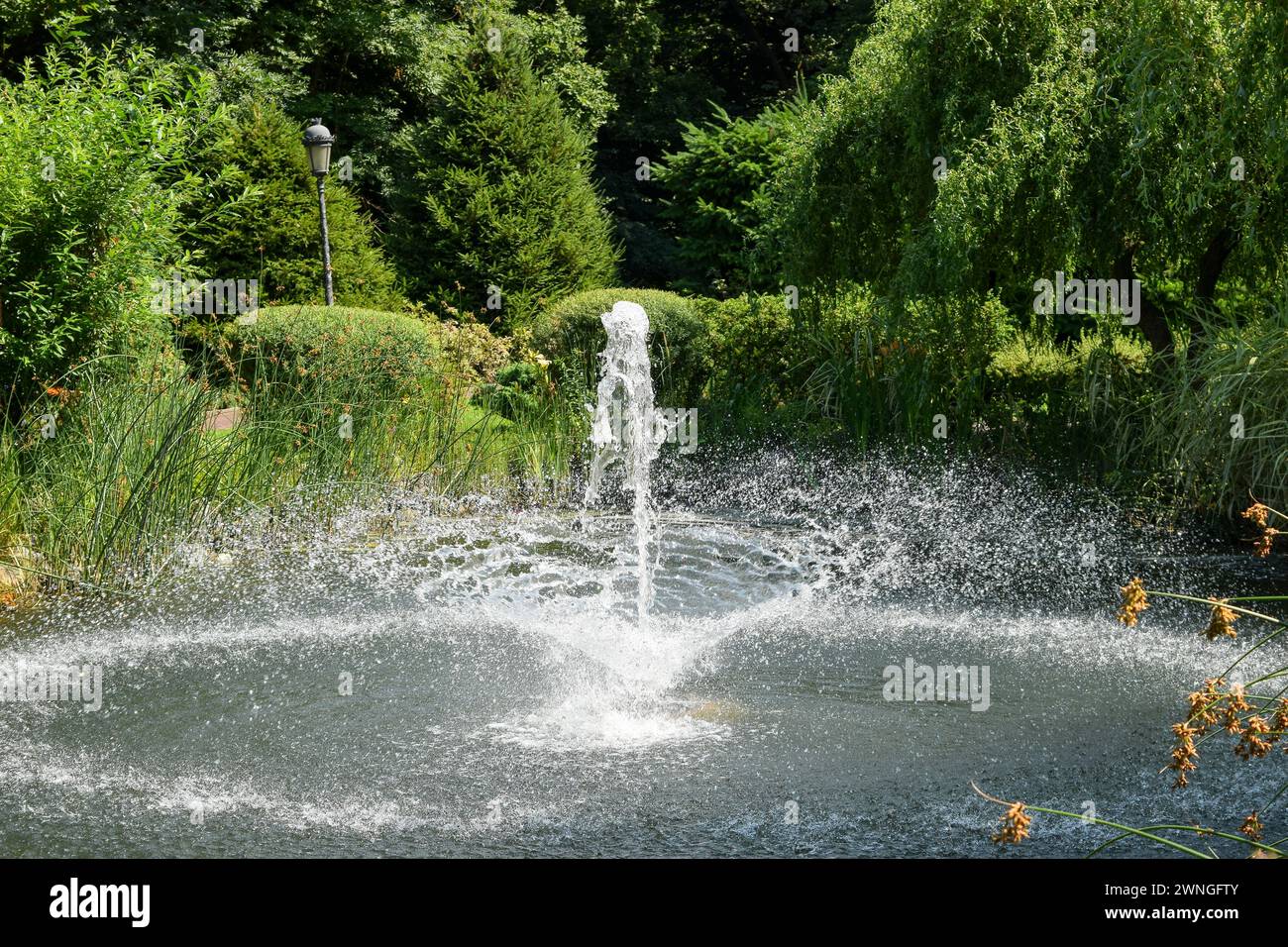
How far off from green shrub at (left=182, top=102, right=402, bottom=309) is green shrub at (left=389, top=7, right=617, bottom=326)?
1.44 meters

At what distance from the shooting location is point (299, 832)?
354 centimetres

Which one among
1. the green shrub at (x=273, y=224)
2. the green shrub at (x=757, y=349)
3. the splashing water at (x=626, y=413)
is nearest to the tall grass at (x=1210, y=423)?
the splashing water at (x=626, y=413)

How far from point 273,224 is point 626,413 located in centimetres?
573

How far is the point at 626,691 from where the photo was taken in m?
4.87

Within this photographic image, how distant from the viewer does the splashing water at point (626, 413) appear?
893cm

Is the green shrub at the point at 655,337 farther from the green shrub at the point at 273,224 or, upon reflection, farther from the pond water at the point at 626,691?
the green shrub at the point at 273,224

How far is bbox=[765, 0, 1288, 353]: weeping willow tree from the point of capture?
7.32 meters

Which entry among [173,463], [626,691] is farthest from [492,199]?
[626,691]

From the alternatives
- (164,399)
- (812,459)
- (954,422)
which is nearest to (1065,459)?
(954,422)

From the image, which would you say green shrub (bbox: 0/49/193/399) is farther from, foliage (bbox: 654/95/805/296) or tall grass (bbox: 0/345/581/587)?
foliage (bbox: 654/95/805/296)

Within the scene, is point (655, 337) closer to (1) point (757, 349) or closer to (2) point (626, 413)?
(1) point (757, 349)

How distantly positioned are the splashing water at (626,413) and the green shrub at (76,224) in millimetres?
2975

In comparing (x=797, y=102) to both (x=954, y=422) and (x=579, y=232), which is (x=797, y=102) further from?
(x=954, y=422)

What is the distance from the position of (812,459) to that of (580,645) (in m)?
4.09
